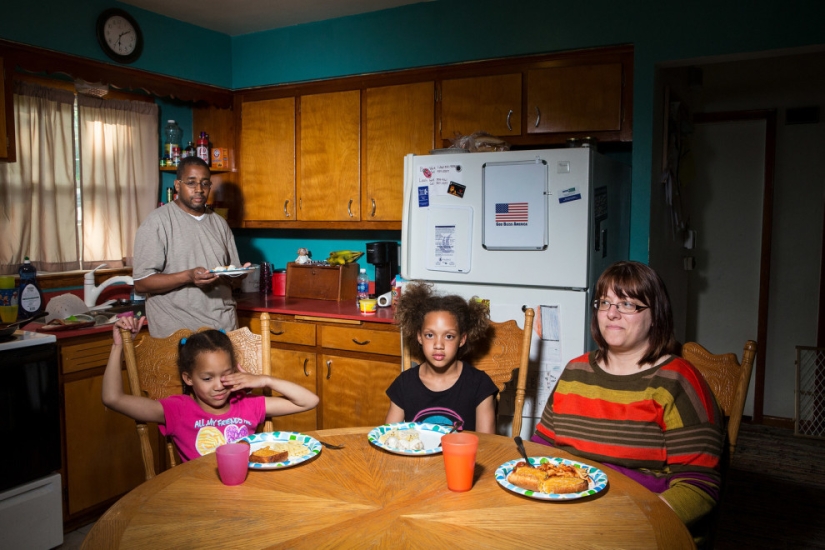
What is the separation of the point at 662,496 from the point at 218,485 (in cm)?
88

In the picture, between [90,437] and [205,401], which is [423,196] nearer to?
[205,401]

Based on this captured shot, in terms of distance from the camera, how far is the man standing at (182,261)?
2672mm

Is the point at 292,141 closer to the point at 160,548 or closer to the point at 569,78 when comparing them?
the point at 569,78

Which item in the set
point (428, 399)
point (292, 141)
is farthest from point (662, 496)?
point (292, 141)

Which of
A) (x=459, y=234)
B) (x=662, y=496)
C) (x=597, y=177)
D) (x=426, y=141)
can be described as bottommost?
(x=662, y=496)

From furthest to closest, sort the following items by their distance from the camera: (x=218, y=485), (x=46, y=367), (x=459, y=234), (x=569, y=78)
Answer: (x=569, y=78)
(x=459, y=234)
(x=46, y=367)
(x=218, y=485)

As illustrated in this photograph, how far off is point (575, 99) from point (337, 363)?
1.70m

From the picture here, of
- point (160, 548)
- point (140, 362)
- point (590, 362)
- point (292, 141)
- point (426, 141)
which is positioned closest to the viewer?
point (160, 548)

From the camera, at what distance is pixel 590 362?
1.59m

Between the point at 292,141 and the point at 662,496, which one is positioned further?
the point at 292,141

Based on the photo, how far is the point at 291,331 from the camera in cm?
340

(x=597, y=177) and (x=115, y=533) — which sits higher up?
(x=597, y=177)

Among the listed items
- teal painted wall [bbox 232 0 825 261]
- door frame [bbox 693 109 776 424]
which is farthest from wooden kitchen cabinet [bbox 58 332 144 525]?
door frame [bbox 693 109 776 424]

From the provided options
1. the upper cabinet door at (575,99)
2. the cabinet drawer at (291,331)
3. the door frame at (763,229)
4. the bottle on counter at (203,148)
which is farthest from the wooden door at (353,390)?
the door frame at (763,229)
